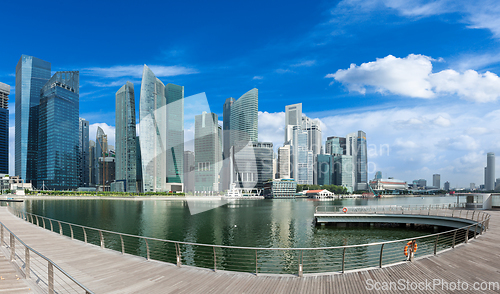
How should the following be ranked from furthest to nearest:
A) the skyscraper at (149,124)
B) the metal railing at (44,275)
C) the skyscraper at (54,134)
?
1. the skyscraper at (54,134)
2. the skyscraper at (149,124)
3. the metal railing at (44,275)

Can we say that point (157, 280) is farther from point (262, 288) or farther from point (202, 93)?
point (202, 93)

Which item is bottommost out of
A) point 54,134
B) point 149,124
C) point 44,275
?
point 44,275

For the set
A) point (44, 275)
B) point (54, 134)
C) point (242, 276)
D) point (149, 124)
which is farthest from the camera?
point (54, 134)

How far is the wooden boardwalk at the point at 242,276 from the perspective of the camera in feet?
28.8

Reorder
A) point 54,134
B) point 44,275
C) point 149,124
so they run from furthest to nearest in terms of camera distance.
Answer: point 54,134 → point 149,124 → point 44,275

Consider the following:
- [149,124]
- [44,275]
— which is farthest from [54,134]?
[44,275]

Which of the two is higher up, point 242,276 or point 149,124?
point 149,124

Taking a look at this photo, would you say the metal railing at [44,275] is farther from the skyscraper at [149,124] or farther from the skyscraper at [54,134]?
the skyscraper at [54,134]

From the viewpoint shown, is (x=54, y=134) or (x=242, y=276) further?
(x=54, y=134)

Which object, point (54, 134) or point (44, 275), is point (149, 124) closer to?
point (54, 134)

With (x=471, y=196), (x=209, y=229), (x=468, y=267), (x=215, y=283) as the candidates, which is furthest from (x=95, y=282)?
(x=471, y=196)

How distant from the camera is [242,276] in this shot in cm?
986

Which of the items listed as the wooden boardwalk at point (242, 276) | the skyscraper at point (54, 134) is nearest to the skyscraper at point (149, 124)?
the skyscraper at point (54, 134)

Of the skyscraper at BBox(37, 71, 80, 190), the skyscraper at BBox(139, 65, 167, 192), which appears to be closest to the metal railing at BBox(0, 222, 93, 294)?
the skyscraper at BBox(139, 65, 167, 192)
